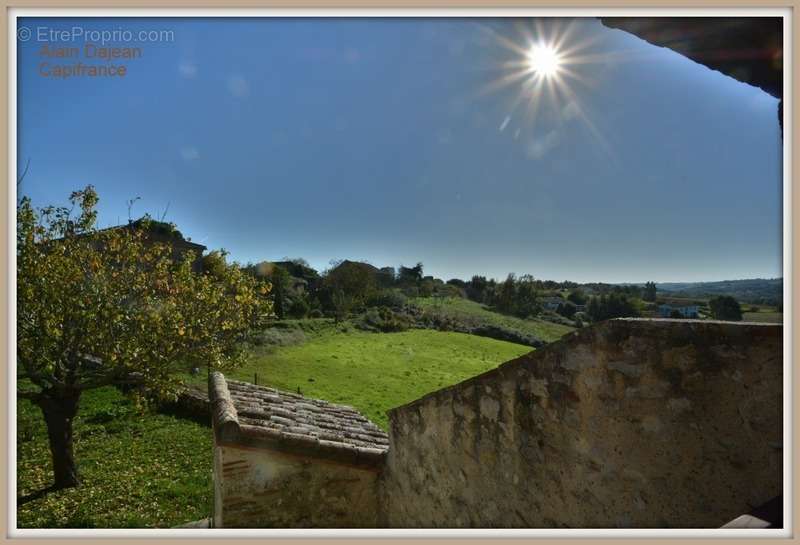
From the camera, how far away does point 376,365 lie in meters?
22.3

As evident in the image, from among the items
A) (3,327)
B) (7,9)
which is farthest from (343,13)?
(3,327)

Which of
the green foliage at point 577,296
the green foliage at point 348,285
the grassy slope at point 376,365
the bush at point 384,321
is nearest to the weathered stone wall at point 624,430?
the grassy slope at point 376,365

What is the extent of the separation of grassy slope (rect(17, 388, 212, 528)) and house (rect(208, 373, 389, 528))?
4.25 meters

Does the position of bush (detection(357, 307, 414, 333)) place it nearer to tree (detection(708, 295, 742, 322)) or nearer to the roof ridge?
the roof ridge

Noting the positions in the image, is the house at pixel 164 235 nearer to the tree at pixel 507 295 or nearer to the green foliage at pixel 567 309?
the green foliage at pixel 567 309

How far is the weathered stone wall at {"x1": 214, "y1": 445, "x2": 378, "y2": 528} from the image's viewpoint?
3871 mm

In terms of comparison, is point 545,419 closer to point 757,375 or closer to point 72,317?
point 757,375

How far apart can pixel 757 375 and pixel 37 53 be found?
5671 millimetres

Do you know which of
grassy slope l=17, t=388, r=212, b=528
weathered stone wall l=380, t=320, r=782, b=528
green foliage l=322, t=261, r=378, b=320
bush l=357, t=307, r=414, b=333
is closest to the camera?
weathered stone wall l=380, t=320, r=782, b=528

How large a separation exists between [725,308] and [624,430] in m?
1.34

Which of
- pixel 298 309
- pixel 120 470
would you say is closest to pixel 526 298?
pixel 298 309

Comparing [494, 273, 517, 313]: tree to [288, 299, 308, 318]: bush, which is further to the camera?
[494, 273, 517, 313]: tree

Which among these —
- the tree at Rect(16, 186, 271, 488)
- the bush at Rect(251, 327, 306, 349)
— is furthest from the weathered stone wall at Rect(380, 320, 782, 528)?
the bush at Rect(251, 327, 306, 349)

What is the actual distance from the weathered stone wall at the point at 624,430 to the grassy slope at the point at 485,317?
25.3 metres
